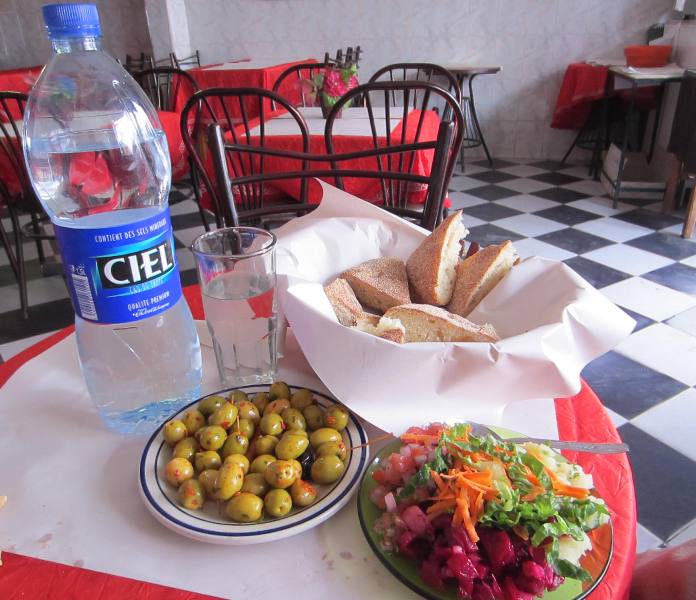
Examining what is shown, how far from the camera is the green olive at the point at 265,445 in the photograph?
1.83 ft

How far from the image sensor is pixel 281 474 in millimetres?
505

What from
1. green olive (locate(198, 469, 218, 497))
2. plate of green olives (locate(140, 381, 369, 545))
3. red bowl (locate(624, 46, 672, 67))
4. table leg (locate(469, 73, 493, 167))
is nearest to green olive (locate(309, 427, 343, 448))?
plate of green olives (locate(140, 381, 369, 545))

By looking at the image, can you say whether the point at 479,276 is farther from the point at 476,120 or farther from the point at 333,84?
the point at 476,120

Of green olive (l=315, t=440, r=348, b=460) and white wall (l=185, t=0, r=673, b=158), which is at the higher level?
white wall (l=185, t=0, r=673, b=158)

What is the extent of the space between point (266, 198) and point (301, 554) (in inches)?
75.8

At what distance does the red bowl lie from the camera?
379cm

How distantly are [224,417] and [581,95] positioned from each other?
444 centimetres

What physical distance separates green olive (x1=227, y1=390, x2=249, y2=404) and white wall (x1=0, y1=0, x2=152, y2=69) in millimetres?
6213

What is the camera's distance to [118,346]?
724 mm

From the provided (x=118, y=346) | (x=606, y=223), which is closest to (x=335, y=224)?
(x=118, y=346)

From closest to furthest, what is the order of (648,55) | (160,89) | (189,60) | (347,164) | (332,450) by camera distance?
(332,450)
(347,164)
(648,55)
(160,89)
(189,60)

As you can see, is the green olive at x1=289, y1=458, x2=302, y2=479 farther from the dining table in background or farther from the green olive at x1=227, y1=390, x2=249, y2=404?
the dining table in background

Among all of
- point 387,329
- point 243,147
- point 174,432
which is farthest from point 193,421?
point 243,147

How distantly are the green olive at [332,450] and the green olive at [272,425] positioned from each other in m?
0.05
